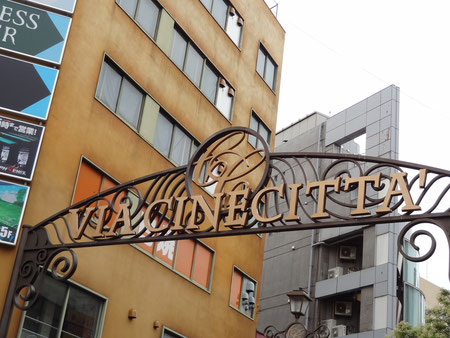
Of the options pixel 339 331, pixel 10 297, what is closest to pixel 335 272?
pixel 339 331

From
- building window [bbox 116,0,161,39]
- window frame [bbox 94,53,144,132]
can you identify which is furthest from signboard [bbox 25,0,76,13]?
building window [bbox 116,0,161,39]

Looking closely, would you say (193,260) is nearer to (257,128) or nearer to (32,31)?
(257,128)

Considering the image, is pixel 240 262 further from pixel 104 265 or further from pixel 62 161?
pixel 62 161

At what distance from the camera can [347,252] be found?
3916 cm

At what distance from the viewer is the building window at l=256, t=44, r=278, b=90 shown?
2862 cm

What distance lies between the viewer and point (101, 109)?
62.4 feet

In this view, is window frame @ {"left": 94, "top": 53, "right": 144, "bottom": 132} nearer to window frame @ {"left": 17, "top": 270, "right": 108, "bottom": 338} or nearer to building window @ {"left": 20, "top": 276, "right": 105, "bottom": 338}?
window frame @ {"left": 17, "top": 270, "right": 108, "bottom": 338}

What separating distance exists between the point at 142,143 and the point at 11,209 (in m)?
5.51

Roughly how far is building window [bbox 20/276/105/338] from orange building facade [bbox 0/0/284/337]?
0.10 feet

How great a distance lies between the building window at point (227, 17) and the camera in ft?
84.3

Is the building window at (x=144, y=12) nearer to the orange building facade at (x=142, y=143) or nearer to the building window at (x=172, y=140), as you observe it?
the orange building facade at (x=142, y=143)

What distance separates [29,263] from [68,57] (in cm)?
748

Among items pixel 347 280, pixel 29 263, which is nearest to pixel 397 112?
pixel 347 280

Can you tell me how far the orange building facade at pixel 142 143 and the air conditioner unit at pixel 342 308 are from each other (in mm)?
13503
